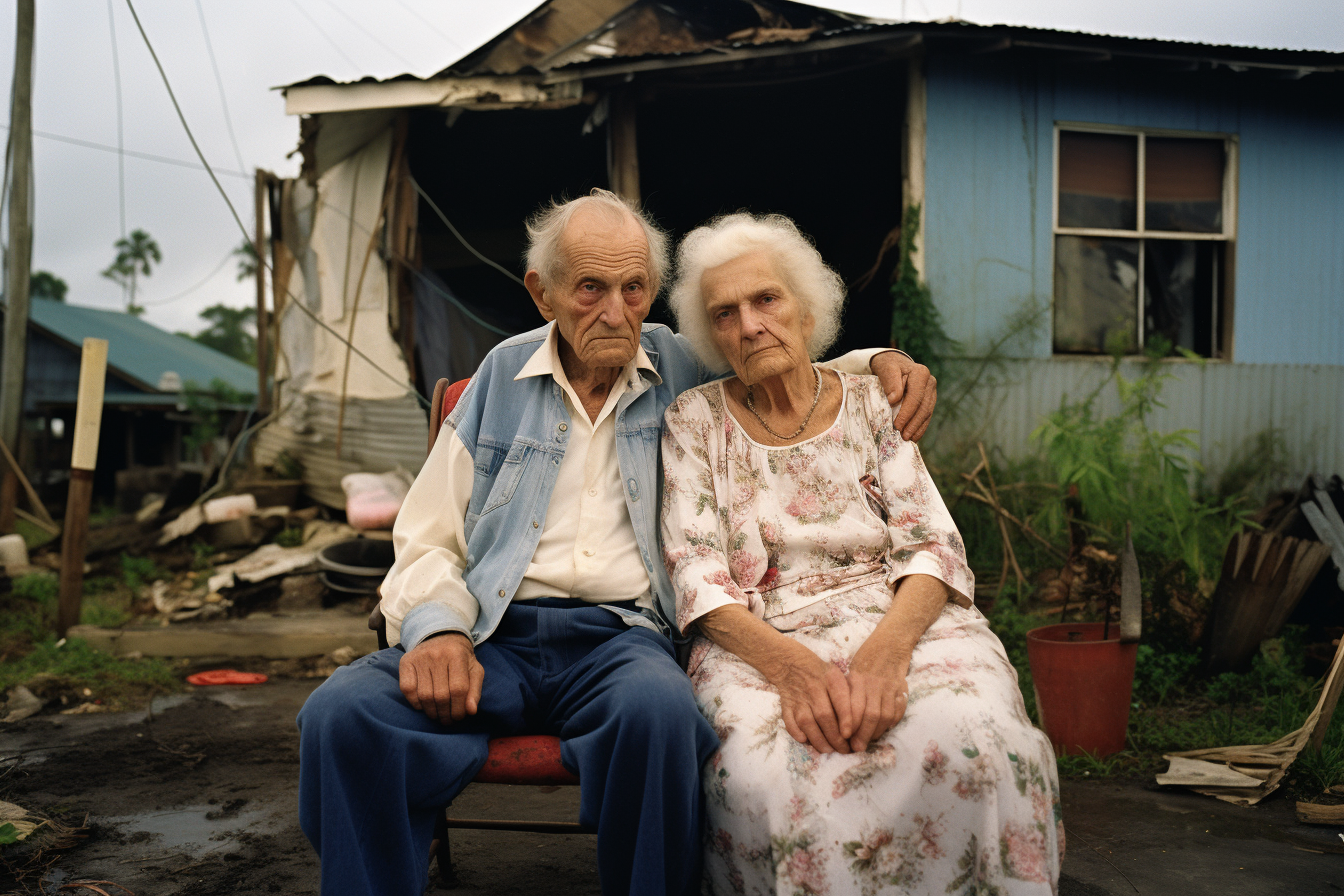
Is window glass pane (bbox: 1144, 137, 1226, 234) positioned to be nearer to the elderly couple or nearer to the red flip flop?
the elderly couple

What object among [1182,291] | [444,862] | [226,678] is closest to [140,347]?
[226,678]

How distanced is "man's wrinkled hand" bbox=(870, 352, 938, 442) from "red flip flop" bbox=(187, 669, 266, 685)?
4.22 m

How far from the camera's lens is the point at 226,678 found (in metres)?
5.13

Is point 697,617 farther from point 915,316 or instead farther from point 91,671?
point 915,316

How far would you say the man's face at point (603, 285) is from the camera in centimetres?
231

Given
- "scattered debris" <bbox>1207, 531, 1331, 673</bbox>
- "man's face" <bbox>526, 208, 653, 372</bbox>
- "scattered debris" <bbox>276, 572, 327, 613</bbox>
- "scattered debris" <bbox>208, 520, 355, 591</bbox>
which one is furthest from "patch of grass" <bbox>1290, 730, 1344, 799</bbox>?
"scattered debris" <bbox>208, 520, 355, 591</bbox>

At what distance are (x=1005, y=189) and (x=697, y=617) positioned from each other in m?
5.87

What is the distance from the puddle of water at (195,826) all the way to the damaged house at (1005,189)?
3.59 metres

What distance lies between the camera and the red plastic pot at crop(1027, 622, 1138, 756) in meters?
3.45

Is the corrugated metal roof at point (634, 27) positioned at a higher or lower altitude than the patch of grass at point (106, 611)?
higher

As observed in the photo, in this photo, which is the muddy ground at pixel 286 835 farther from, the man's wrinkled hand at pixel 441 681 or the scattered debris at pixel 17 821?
the man's wrinkled hand at pixel 441 681

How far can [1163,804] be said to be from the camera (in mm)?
3234

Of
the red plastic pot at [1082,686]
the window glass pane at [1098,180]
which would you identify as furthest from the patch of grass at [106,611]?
the window glass pane at [1098,180]

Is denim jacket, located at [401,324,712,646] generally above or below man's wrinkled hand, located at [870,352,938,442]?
below
